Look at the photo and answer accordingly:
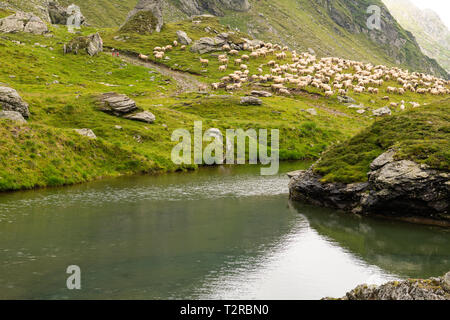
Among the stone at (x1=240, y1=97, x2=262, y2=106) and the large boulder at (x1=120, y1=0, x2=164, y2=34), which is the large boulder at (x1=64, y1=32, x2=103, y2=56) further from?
the stone at (x1=240, y1=97, x2=262, y2=106)

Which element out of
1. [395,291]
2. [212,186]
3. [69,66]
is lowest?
[212,186]

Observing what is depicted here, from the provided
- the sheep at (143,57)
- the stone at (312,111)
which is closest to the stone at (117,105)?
the stone at (312,111)

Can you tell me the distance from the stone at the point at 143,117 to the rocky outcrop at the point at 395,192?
1864 inches

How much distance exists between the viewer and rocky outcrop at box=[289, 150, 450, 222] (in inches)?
1507

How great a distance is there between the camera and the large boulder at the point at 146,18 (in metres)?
191

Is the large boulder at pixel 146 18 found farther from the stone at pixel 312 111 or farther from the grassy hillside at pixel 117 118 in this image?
the stone at pixel 312 111

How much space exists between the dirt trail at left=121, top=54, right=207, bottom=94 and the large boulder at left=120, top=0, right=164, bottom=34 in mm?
35949

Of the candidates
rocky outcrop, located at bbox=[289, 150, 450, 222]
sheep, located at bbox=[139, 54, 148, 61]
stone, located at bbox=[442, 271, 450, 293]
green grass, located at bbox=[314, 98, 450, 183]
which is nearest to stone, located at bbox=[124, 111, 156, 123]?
green grass, located at bbox=[314, 98, 450, 183]

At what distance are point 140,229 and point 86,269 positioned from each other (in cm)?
1031

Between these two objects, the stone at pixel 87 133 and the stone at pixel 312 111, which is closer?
the stone at pixel 87 133

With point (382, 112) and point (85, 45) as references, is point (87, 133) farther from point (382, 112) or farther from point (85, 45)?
point (85, 45)
